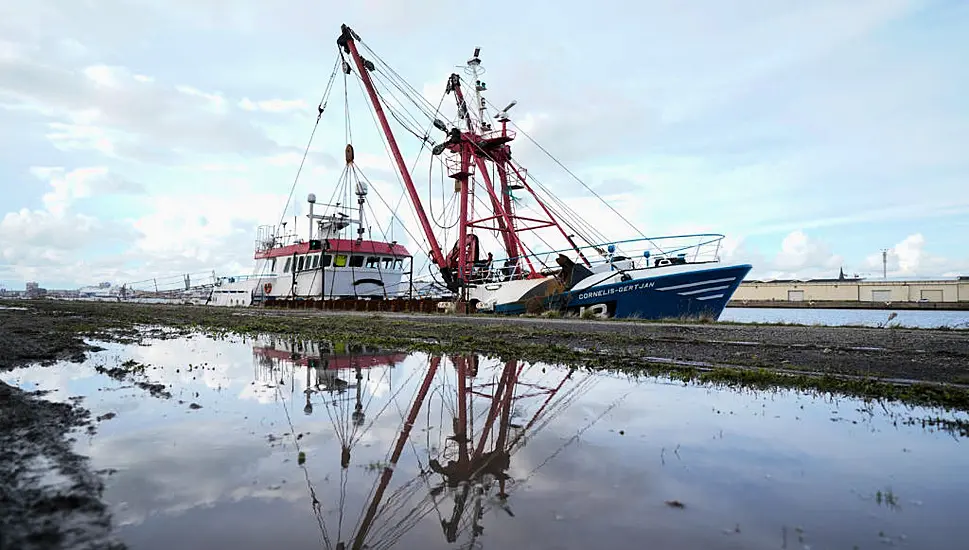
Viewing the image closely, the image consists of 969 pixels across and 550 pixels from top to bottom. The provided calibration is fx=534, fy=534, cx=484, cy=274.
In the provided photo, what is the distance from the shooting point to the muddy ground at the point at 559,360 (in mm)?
2420

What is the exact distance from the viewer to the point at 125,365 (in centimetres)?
700

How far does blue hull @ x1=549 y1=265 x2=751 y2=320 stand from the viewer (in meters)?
19.0

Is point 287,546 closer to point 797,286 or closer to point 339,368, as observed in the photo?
point 339,368

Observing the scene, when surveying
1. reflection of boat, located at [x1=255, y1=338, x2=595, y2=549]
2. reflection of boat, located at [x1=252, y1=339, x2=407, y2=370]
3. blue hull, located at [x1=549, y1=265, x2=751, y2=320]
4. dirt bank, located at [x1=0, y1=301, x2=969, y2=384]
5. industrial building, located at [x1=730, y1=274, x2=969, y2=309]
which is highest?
industrial building, located at [x1=730, y1=274, x2=969, y2=309]

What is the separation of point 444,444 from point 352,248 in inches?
1262

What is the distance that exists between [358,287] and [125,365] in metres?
28.0

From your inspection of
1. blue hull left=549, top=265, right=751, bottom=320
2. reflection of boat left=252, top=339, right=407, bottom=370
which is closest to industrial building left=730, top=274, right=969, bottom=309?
blue hull left=549, top=265, right=751, bottom=320

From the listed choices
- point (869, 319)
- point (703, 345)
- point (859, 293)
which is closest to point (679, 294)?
point (703, 345)

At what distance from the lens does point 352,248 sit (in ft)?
113

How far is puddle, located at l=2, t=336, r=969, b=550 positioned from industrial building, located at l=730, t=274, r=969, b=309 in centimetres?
7189

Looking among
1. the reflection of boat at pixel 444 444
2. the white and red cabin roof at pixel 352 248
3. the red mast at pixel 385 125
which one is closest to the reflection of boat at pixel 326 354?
the reflection of boat at pixel 444 444

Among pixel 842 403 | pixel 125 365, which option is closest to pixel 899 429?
pixel 842 403

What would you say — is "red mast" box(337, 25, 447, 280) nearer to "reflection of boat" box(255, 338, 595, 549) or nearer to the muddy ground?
the muddy ground

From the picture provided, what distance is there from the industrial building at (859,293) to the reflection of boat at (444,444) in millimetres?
72084
